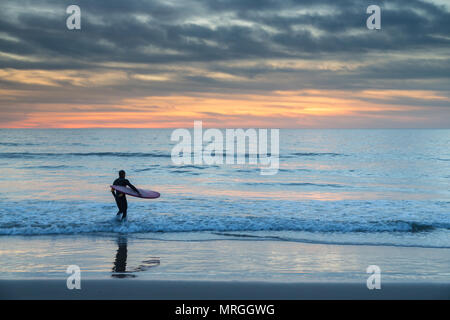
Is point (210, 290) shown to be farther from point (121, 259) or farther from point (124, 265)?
point (121, 259)

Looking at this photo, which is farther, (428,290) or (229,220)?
(229,220)

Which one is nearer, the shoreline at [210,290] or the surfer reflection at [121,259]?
the shoreline at [210,290]

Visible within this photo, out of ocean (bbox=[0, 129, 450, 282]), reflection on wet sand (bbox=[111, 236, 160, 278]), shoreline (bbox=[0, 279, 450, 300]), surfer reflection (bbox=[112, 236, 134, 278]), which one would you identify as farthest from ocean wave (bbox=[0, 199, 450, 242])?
shoreline (bbox=[0, 279, 450, 300])

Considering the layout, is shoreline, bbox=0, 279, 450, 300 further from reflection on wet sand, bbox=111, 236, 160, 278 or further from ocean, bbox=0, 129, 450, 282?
ocean, bbox=0, 129, 450, 282

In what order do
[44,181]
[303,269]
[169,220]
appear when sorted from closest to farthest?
[303,269]
[169,220]
[44,181]

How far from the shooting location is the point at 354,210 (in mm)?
18141

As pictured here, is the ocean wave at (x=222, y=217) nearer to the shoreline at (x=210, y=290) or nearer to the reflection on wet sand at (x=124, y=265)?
the reflection on wet sand at (x=124, y=265)

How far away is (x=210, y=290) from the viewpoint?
26.6ft

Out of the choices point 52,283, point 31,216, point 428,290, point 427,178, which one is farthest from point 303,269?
point 427,178

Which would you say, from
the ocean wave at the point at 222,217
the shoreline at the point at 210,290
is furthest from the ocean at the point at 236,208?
the shoreline at the point at 210,290

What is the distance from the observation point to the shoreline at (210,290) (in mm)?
7805

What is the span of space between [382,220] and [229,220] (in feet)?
20.2

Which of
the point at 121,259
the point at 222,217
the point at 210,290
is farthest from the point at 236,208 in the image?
the point at 210,290

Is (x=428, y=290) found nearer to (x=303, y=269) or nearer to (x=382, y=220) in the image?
(x=303, y=269)
